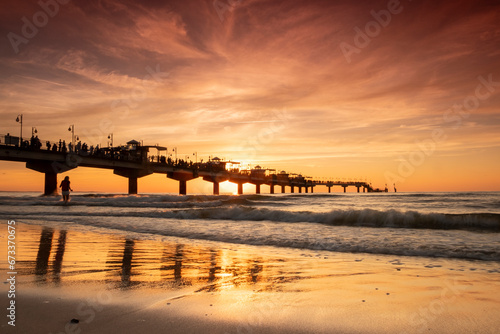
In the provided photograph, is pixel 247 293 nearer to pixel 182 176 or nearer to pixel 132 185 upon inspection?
pixel 132 185

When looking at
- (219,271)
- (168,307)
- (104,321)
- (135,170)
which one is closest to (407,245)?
(219,271)

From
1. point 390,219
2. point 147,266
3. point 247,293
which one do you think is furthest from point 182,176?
point 247,293

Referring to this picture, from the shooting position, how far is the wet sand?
3.14m

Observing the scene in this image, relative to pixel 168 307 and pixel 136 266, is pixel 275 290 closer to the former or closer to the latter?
pixel 168 307

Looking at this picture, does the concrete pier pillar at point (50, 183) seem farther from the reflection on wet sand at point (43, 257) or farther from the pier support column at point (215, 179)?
the reflection on wet sand at point (43, 257)

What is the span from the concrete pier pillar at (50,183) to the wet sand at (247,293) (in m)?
52.9

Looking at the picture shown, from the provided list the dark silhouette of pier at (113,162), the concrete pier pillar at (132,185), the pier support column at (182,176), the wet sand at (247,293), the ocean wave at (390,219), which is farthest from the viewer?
the pier support column at (182,176)

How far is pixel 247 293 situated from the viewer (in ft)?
14.1

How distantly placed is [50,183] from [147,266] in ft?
184

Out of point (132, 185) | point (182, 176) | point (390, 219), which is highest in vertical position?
point (182, 176)

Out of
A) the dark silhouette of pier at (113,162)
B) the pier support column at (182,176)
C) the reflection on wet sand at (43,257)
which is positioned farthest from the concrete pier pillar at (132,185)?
the reflection on wet sand at (43,257)

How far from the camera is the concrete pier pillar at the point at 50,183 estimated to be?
178 feet

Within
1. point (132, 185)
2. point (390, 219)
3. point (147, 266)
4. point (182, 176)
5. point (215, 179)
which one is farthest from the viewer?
point (215, 179)

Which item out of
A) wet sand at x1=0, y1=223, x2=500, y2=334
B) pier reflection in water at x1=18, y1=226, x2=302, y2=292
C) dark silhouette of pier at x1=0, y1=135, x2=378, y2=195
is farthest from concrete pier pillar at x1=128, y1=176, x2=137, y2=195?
wet sand at x1=0, y1=223, x2=500, y2=334
